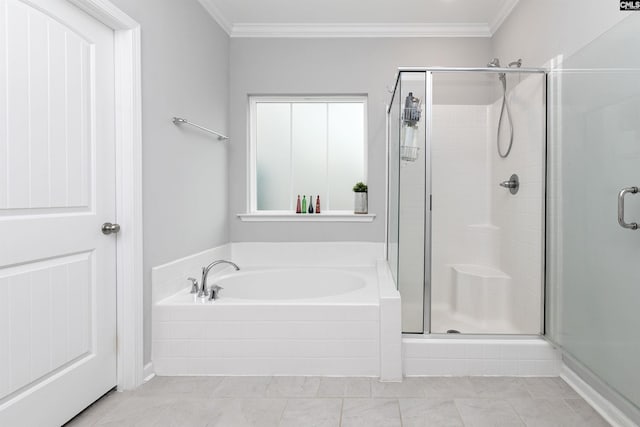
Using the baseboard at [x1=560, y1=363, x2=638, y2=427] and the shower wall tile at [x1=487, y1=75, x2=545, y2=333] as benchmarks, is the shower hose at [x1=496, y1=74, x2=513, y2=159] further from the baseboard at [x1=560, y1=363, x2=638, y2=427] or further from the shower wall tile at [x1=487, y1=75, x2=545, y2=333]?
the baseboard at [x1=560, y1=363, x2=638, y2=427]

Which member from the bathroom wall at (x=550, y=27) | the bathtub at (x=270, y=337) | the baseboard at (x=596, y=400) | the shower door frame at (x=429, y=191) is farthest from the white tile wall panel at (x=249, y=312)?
the bathroom wall at (x=550, y=27)

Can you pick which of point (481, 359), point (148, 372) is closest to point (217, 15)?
point (148, 372)

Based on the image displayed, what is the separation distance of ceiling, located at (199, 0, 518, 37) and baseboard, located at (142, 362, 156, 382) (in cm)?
248

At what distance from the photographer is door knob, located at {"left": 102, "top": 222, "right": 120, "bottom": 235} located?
1851 mm

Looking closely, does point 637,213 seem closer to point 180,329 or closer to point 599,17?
point 599,17

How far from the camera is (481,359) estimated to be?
7.04ft

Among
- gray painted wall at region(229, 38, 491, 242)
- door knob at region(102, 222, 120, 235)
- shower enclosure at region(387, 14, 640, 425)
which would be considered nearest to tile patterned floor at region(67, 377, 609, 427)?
shower enclosure at region(387, 14, 640, 425)

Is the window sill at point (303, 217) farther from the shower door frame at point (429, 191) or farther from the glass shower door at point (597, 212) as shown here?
the glass shower door at point (597, 212)

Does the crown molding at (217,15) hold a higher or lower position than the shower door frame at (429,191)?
higher

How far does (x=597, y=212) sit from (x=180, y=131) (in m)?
2.33

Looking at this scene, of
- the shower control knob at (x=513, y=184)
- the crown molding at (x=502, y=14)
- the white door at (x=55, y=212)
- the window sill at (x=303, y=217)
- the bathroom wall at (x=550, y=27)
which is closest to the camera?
the white door at (x=55, y=212)

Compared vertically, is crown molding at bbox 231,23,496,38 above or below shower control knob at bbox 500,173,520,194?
above

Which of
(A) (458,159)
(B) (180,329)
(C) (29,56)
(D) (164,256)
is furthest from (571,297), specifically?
(C) (29,56)

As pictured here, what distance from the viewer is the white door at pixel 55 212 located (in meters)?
1.38
